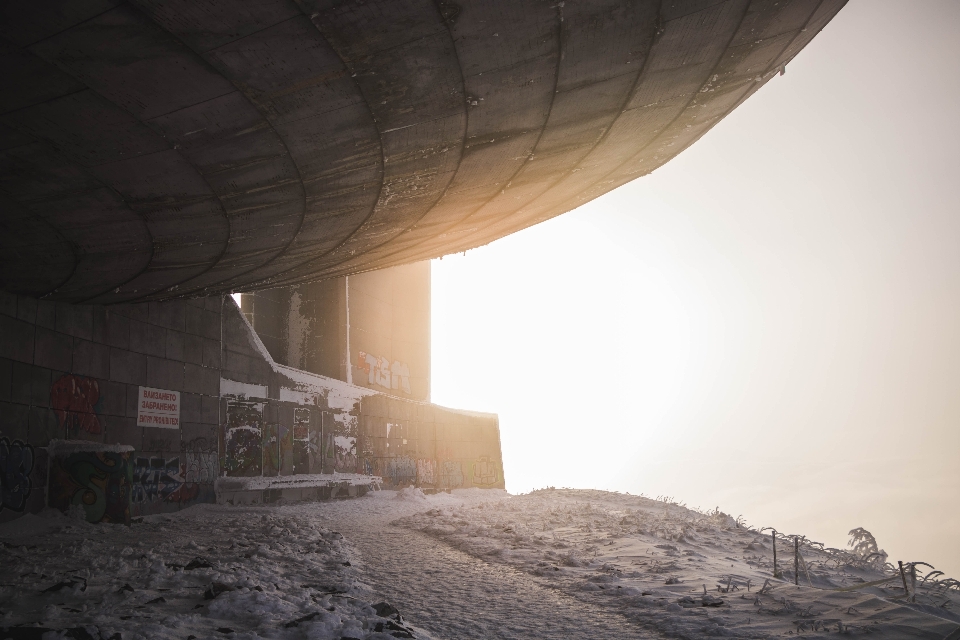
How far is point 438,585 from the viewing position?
31.8 ft

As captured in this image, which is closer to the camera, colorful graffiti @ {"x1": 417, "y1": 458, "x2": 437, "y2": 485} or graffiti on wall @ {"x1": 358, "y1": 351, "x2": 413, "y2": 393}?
colorful graffiti @ {"x1": 417, "y1": 458, "x2": 437, "y2": 485}

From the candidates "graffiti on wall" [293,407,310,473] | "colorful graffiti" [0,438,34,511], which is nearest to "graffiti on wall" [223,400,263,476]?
"graffiti on wall" [293,407,310,473]

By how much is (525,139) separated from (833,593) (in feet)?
27.1

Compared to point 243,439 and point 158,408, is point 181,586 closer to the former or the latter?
point 158,408

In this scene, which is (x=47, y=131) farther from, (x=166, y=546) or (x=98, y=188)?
(x=166, y=546)

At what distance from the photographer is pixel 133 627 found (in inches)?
243

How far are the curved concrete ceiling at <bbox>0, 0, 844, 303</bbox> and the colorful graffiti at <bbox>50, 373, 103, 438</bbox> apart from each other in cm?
216

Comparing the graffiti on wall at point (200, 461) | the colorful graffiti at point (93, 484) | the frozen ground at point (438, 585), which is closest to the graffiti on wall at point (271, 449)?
the graffiti on wall at point (200, 461)

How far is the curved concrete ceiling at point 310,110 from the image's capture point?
656 centimetres

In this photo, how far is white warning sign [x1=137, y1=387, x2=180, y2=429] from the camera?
1758cm

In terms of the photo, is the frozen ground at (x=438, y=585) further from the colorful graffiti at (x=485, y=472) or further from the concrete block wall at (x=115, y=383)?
the colorful graffiti at (x=485, y=472)

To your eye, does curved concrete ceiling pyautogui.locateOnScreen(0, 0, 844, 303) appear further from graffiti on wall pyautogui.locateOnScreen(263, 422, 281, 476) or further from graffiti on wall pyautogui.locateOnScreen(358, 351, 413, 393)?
graffiti on wall pyautogui.locateOnScreen(358, 351, 413, 393)

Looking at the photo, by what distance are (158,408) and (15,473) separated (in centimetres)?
485

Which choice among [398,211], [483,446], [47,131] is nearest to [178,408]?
[398,211]
